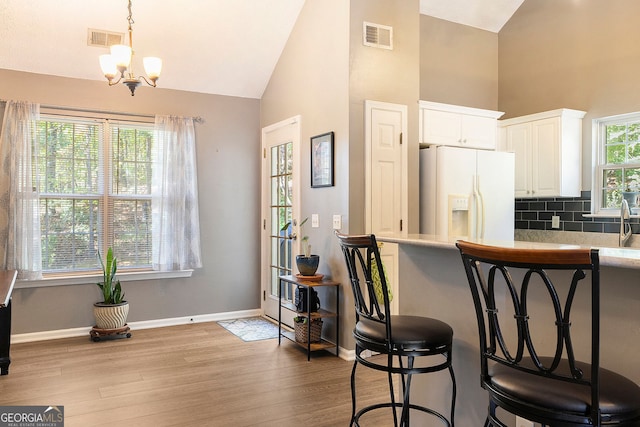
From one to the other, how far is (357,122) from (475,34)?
8.09ft

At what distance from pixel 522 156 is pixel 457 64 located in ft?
4.10

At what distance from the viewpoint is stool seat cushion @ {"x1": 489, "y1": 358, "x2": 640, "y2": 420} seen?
47.4 inches

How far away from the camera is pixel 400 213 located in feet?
13.9

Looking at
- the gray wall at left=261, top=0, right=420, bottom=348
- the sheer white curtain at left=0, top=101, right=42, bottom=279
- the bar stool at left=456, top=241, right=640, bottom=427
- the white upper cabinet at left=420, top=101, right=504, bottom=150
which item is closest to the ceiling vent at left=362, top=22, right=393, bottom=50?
the gray wall at left=261, top=0, right=420, bottom=348

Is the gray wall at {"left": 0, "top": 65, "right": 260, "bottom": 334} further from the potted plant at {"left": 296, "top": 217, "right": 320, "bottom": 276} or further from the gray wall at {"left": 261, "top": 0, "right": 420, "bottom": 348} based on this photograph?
the potted plant at {"left": 296, "top": 217, "right": 320, "bottom": 276}

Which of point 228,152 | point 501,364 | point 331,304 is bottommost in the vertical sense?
point 331,304

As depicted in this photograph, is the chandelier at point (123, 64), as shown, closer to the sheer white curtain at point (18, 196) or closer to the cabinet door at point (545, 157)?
the sheer white curtain at point (18, 196)

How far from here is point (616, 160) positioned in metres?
4.73

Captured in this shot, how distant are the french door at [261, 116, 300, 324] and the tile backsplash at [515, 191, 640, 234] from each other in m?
2.57

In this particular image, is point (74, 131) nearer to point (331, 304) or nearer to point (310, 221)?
point (310, 221)

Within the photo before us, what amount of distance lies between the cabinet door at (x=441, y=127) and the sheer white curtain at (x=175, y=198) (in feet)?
7.91

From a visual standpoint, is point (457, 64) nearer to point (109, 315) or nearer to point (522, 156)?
point (522, 156)

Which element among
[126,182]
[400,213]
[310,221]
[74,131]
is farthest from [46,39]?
[400,213]

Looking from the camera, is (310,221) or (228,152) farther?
(228,152)
